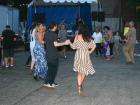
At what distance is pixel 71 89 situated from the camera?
605 inches

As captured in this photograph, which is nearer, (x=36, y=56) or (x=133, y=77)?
(x=36, y=56)

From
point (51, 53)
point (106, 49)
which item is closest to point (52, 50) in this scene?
point (51, 53)

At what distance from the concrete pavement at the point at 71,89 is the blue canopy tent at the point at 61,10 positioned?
42.3 ft

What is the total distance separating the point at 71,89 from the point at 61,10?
1902 cm

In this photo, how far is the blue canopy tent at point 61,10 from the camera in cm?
3347

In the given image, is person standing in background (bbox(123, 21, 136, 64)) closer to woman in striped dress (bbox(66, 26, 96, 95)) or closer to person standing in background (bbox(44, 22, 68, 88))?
person standing in background (bbox(44, 22, 68, 88))

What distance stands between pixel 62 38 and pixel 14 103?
1666 cm

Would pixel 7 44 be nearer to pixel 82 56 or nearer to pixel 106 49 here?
pixel 106 49

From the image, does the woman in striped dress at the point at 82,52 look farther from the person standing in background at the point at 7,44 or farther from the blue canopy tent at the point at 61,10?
the blue canopy tent at the point at 61,10

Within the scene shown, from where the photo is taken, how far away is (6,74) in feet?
65.0

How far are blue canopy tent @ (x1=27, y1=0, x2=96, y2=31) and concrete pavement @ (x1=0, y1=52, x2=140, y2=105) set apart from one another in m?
12.9

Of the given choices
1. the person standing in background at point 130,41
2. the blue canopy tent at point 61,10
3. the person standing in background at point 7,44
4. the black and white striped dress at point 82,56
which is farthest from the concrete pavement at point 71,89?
the blue canopy tent at point 61,10

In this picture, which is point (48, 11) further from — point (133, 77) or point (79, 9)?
point (133, 77)

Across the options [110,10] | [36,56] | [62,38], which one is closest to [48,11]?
[62,38]
